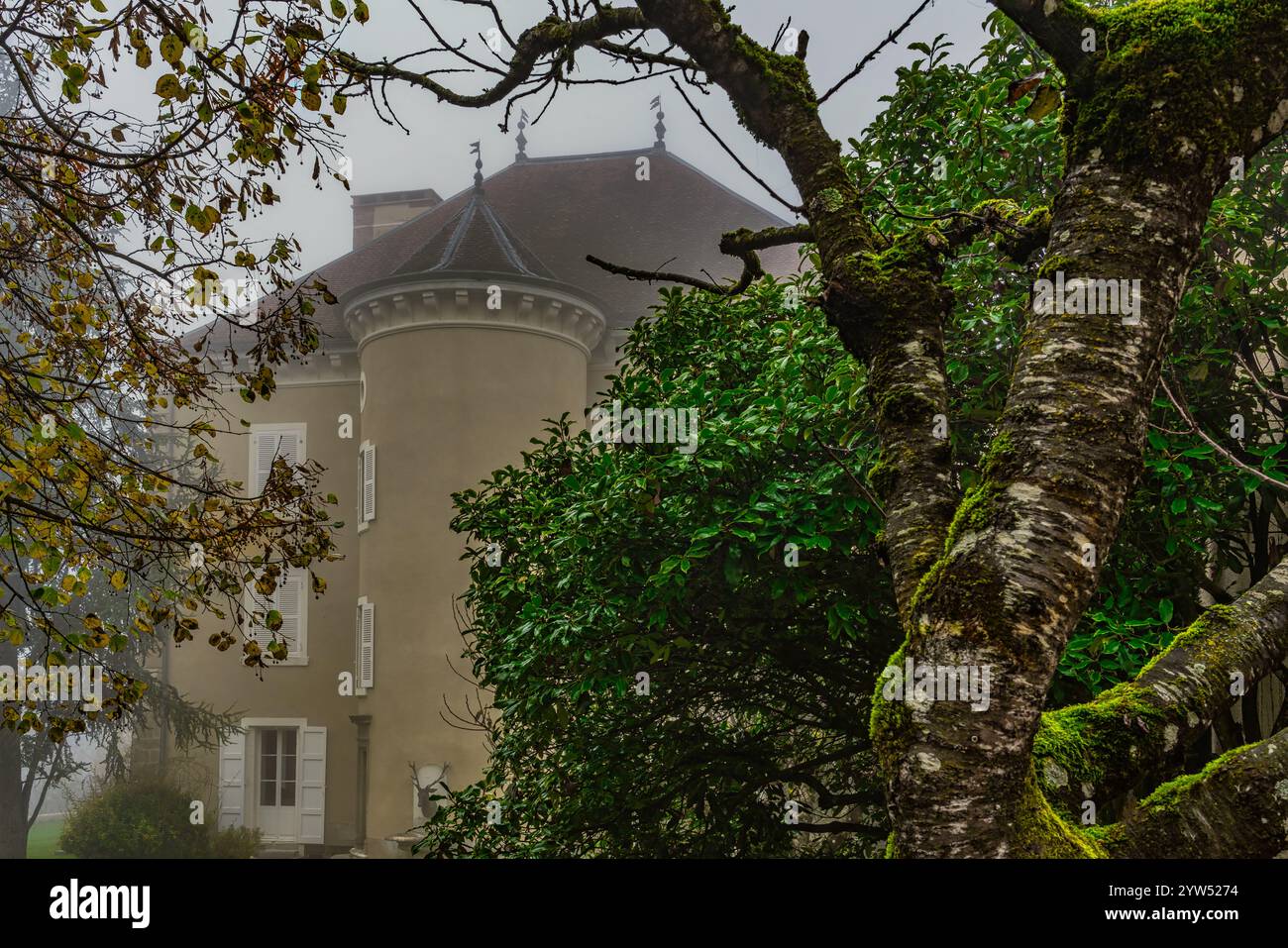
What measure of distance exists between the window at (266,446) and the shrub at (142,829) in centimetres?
665

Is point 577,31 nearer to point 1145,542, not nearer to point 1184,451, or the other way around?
point 1184,451

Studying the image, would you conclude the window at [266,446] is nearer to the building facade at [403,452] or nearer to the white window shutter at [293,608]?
the building facade at [403,452]

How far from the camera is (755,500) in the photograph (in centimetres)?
606

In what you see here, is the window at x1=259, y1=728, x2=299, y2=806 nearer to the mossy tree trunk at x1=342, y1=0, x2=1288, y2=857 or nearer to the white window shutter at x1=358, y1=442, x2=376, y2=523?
the white window shutter at x1=358, y1=442, x2=376, y2=523

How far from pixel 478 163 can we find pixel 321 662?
1099cm

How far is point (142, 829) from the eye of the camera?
19078 millimetres

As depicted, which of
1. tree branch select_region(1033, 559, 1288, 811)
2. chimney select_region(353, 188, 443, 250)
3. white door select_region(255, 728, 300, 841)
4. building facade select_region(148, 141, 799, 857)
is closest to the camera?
tree branch select_region(1033, 559, 1288, 811)

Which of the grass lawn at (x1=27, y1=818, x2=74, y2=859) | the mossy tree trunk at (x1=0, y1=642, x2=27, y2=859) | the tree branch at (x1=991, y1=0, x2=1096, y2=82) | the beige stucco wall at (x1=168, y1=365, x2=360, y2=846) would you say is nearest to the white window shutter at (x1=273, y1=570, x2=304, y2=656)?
the beige stucco wall at (x1=168, y1=365, x2=360, y2=846)

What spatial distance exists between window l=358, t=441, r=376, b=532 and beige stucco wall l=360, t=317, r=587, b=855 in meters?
0.18

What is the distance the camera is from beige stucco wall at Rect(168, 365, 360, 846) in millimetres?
21078

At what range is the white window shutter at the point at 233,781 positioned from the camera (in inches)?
864

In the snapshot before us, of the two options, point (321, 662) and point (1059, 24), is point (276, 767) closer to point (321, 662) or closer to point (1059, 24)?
point (321, 662)
